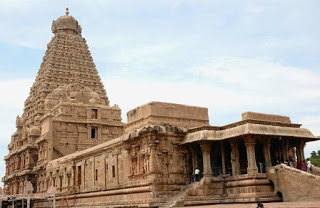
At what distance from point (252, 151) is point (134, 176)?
778 centimetres

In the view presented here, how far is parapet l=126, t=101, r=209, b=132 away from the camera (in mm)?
25578

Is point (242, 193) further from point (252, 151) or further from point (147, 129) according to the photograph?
point (147, 129)

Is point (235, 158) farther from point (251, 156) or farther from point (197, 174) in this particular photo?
point (197, 174)

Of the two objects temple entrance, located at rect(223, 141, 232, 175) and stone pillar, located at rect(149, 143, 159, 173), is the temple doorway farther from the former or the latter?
stone pillar, located at rect(149, 143, 159, 173)

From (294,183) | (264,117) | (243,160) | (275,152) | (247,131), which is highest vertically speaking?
(264,117)

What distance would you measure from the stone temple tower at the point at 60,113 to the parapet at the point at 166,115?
20791mm

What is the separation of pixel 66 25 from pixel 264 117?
152 ft

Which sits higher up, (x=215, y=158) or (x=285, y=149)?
(x=285, y=149)

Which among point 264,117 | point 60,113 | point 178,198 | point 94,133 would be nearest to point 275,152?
point 264,117

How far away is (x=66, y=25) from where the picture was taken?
63719 millimetres

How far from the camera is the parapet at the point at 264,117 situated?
24188mm

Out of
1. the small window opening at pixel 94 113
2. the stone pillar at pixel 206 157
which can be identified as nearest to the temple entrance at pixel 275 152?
the stone pillar at pixel 206 157

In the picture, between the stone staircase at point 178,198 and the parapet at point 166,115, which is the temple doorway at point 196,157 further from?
the parapet at point 166,115

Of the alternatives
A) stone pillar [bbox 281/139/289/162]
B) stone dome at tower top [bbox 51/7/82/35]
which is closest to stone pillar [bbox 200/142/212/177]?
stone pillar [bbox 281/139/289/162]
